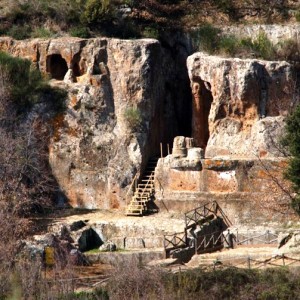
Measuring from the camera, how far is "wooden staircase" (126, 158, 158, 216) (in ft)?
145

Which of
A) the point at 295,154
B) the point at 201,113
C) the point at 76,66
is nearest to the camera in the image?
the point at 295,154

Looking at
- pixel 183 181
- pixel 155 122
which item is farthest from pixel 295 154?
pixel 155 122

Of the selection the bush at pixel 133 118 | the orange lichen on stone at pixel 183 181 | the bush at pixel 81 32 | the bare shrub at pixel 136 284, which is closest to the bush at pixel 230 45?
the bush at pixel 133 118

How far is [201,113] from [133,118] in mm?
2841

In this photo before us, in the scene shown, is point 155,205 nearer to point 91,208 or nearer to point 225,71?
point 91,208

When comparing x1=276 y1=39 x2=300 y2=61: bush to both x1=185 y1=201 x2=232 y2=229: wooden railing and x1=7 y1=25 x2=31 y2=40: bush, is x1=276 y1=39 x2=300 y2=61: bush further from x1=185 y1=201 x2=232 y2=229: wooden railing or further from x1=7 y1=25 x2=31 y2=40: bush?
x1=7 y1=25 x2=31 y2=40: bush

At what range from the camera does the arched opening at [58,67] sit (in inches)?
1882

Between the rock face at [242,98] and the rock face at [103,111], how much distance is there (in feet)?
6.43

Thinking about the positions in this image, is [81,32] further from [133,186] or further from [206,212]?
[206,212]

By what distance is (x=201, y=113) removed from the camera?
47.2m

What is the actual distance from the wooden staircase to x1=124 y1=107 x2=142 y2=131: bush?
1.66 meters

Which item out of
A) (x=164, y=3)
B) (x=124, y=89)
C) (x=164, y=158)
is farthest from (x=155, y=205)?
(x=164, y=3)

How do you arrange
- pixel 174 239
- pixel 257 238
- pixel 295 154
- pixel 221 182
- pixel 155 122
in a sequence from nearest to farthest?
pixel 295 154, pixel 174 239, pixel 257 238, pixel 221 182, pixel 155 122

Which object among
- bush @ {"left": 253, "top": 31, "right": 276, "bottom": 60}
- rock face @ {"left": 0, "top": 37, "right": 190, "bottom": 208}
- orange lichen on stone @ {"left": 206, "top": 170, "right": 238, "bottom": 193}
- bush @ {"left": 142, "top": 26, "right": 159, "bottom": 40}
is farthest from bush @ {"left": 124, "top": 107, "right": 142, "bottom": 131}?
bush @ {"left": 253, "top": 31, "right": 276, "bottom": 60}
